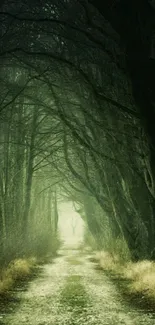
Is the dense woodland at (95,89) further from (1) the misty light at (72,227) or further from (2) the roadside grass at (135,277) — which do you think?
(1) the misty light at (72,227)

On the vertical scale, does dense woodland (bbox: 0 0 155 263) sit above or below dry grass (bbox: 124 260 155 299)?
above

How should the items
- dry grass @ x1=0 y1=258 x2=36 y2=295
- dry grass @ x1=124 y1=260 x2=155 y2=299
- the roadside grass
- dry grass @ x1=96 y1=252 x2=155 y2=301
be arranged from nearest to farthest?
the roadside grass → dry grass @ x1=124 y1=260 x2=155 y2=299 → dry grass @ x1=96 y1=252 x2=155 y2=301 → dry grass @ x1=0 y1=258 x2=36 y2=295

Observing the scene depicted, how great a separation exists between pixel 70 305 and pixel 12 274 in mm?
4728

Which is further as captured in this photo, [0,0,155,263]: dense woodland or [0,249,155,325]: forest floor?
[0,249,155,325]: forest floor

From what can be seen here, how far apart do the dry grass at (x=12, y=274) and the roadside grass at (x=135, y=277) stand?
10.0ft

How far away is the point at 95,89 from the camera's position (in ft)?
31.5

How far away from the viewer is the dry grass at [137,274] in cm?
1051

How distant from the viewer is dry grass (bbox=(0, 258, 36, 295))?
10.9m

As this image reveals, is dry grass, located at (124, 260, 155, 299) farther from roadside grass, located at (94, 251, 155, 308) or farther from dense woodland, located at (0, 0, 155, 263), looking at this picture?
dense woodland, located at (0, 0, 155, 263)

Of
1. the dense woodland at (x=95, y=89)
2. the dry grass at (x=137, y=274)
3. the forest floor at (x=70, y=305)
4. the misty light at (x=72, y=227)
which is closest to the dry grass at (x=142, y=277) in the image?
the dry grass at (x=137, y=274)

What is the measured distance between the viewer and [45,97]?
16922mm

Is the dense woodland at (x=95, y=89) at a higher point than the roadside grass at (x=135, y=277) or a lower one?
higher

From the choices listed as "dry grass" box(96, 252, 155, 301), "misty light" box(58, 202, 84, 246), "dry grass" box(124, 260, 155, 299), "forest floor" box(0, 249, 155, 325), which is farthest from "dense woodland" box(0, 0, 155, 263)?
"misty light" box(58, 202, 84, 246)

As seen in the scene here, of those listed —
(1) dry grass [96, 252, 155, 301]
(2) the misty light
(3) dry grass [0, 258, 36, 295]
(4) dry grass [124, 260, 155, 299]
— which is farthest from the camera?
(2) the misty light
